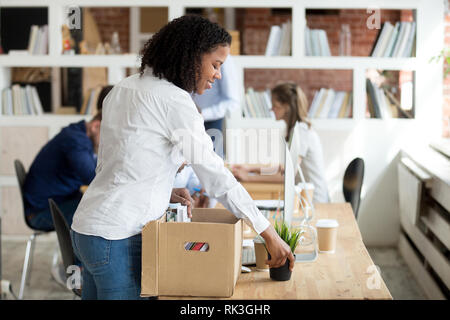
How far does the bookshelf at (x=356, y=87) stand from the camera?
14.6ft

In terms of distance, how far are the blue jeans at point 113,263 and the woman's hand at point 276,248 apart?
36 centimetres

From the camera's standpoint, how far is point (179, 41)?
5.63 ft

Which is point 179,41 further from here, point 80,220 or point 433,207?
point 433,207

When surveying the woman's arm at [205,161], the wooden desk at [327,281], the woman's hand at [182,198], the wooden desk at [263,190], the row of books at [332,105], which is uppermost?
the row of books at [332,105]

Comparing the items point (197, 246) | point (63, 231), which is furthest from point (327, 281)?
point (63, 231)

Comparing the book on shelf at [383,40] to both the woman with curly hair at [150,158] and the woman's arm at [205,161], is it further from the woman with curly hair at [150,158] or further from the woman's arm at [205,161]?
the woman's arm at [205,161]

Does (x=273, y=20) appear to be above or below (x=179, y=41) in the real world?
above

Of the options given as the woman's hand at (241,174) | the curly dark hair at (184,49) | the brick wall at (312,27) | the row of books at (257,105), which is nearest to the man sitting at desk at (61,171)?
the woman's hand at (241,174)

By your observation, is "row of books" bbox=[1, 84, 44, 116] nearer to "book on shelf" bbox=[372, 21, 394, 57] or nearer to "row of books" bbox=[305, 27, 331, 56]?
"row of books" bbox=[305, 27, 331, 56]

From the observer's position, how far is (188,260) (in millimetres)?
1683

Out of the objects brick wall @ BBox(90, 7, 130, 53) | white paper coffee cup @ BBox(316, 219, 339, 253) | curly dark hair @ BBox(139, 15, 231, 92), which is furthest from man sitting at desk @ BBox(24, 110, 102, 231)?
brick wall @ BBox(90, 7, 130, 53)

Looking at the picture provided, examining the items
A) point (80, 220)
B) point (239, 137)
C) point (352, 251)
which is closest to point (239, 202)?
point (80, 220)

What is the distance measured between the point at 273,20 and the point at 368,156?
3247 mm

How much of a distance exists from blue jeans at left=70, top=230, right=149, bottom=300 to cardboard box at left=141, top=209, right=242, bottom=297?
8 cm
